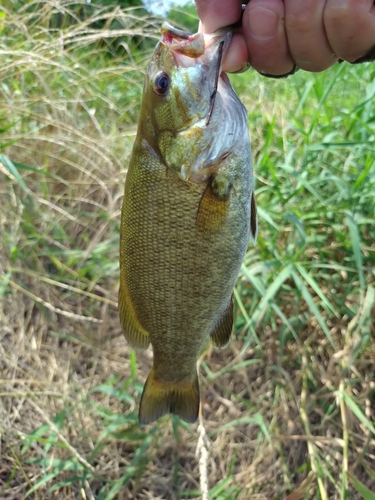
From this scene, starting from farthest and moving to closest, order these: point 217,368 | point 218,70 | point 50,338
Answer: point 50,338 → point 217,368 → point 218,70

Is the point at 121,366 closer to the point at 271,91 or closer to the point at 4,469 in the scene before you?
the point at 4,469

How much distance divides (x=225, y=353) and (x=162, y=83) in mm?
1591

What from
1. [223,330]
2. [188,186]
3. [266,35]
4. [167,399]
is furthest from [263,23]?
[167,399]

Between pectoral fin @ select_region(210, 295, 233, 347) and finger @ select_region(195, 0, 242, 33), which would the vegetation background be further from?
finger @ select_region(195, 0, 242, 33)

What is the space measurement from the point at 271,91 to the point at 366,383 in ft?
9.24

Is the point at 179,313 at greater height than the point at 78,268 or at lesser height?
greater

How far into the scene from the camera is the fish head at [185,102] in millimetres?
1142

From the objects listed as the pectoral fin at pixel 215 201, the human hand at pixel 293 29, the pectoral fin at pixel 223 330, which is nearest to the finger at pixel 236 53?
the human hand at pixel 293 29

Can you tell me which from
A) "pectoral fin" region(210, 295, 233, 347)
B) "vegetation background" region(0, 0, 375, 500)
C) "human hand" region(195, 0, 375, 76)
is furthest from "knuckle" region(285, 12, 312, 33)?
"vegetation background" region(0, 0, 375, 500)

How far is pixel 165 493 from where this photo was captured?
2146mm

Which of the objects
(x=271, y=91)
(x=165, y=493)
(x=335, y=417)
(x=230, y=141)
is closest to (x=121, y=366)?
(x=165, y=493)

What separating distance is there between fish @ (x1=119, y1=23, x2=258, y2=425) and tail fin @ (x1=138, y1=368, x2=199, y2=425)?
1.00ft

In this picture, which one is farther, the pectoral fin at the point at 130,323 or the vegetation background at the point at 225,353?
the vegetation background at the point at 225,353

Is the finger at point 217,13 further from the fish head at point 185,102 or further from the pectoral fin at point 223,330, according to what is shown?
the pectoral fin at point 223,330
